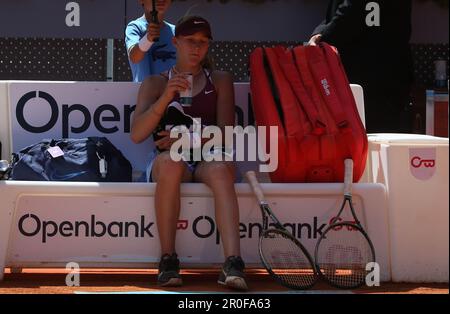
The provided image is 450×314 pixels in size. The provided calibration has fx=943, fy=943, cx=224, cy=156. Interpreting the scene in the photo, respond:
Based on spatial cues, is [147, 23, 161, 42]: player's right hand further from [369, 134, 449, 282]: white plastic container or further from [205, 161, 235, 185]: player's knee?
[369, 134, 449, 282]: white plastic container

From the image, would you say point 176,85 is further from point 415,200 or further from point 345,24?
point 345,24

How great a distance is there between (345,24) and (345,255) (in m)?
1.51

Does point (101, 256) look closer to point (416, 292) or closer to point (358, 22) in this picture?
point (416, 292)

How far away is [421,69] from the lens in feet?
21.7

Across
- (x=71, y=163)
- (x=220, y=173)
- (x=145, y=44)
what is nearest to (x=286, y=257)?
(x=220, y=173)

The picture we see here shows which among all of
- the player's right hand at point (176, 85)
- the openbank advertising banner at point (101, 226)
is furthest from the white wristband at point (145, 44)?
the openbank advertising banner at point (101, 226)

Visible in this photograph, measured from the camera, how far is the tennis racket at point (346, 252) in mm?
4176

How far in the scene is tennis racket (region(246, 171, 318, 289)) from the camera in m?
4.11

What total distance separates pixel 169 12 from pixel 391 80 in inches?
65.4

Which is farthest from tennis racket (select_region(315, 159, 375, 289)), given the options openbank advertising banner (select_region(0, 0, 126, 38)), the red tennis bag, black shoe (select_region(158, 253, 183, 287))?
openbank advertising banner (select_region(0, 0, 126, 38))

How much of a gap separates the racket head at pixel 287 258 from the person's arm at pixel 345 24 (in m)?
1.45

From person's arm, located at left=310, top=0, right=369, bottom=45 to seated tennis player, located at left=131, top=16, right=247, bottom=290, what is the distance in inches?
35.4

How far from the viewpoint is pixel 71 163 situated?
4383 millimetres
